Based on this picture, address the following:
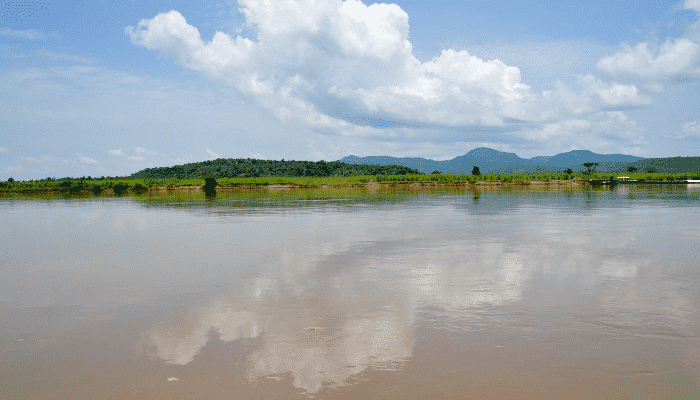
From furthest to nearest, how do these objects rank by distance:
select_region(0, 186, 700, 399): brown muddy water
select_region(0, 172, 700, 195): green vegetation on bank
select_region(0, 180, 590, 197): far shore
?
1. select_region(0, 180, 590, 197): far shore
2. select_region(0, 172, 700, 195): green vegetation on bank
3. select_region(0, 186, 700, 399): brown muddy water

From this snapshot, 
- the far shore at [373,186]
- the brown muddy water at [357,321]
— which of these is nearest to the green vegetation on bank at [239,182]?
the far shore at [373,186]

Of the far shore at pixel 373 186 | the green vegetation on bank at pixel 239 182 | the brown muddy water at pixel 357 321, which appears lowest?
the brown muddy water at pixel 357 321

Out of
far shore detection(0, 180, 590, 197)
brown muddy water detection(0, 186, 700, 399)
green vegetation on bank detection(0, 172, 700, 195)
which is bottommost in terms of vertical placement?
brown muddy water detection(0, 186, 700, 399)

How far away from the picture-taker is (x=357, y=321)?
30.1 feet

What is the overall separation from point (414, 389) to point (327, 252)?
11224 millimetres

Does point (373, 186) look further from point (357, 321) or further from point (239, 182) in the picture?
point (357, 321)

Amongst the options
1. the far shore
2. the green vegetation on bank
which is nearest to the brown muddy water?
the far shore

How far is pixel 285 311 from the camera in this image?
32.6ft

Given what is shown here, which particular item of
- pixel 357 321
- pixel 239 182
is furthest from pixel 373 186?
pixel 357 321

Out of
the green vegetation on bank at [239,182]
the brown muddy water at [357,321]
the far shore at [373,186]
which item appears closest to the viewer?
the brown muddy water at [357,321]

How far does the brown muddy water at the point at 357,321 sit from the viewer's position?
6695 millimetres

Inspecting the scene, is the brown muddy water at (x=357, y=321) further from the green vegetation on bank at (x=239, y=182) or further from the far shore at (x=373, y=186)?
the green vegetation on bank at (x=239, y=182)

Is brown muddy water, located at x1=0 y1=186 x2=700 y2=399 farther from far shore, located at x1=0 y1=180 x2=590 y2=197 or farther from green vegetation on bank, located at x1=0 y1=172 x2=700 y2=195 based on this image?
green vegetation on bank, located at x1=0 y1=172 x2=700 y2=195

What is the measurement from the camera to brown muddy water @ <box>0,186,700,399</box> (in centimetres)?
670
